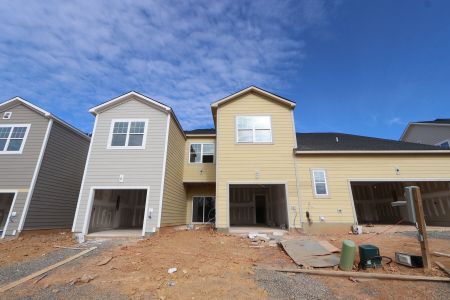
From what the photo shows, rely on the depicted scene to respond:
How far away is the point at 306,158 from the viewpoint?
12.3 m

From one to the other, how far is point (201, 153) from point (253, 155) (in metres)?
4.78

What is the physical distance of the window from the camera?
1576 cm

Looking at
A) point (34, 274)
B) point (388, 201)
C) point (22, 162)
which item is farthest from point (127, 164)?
point (388, 201)

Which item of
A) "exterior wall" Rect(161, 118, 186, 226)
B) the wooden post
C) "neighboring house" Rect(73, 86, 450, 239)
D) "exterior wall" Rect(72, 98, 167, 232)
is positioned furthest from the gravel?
"exterior wall" Rect(161, 118, 186, 226)

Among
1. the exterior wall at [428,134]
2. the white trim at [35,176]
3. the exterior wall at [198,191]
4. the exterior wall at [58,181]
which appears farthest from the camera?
the exterior wall at [428,134]

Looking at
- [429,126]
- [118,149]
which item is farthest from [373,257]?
[429,126]

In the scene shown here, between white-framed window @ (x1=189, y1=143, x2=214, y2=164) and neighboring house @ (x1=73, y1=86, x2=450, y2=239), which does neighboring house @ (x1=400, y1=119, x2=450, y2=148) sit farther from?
white-framed window @ (x1=189, y1=143, x2=214, y2=164)

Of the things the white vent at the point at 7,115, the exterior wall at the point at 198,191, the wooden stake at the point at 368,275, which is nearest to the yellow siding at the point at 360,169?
the wooden stake at the point at 368,275

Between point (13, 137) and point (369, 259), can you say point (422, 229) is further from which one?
point (13, 137)

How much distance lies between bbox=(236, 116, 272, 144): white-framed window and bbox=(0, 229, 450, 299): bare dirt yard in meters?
6.37

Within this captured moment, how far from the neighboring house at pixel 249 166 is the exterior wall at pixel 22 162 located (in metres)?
2.82

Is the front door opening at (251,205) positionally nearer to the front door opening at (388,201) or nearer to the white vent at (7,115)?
the front door opening at (388,201)

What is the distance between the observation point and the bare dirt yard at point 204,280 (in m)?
4.54

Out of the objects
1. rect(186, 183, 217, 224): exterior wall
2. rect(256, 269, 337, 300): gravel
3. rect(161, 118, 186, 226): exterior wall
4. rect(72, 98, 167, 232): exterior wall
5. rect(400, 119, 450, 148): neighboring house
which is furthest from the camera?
rect(400, 119, 450, 148): neighboring house
